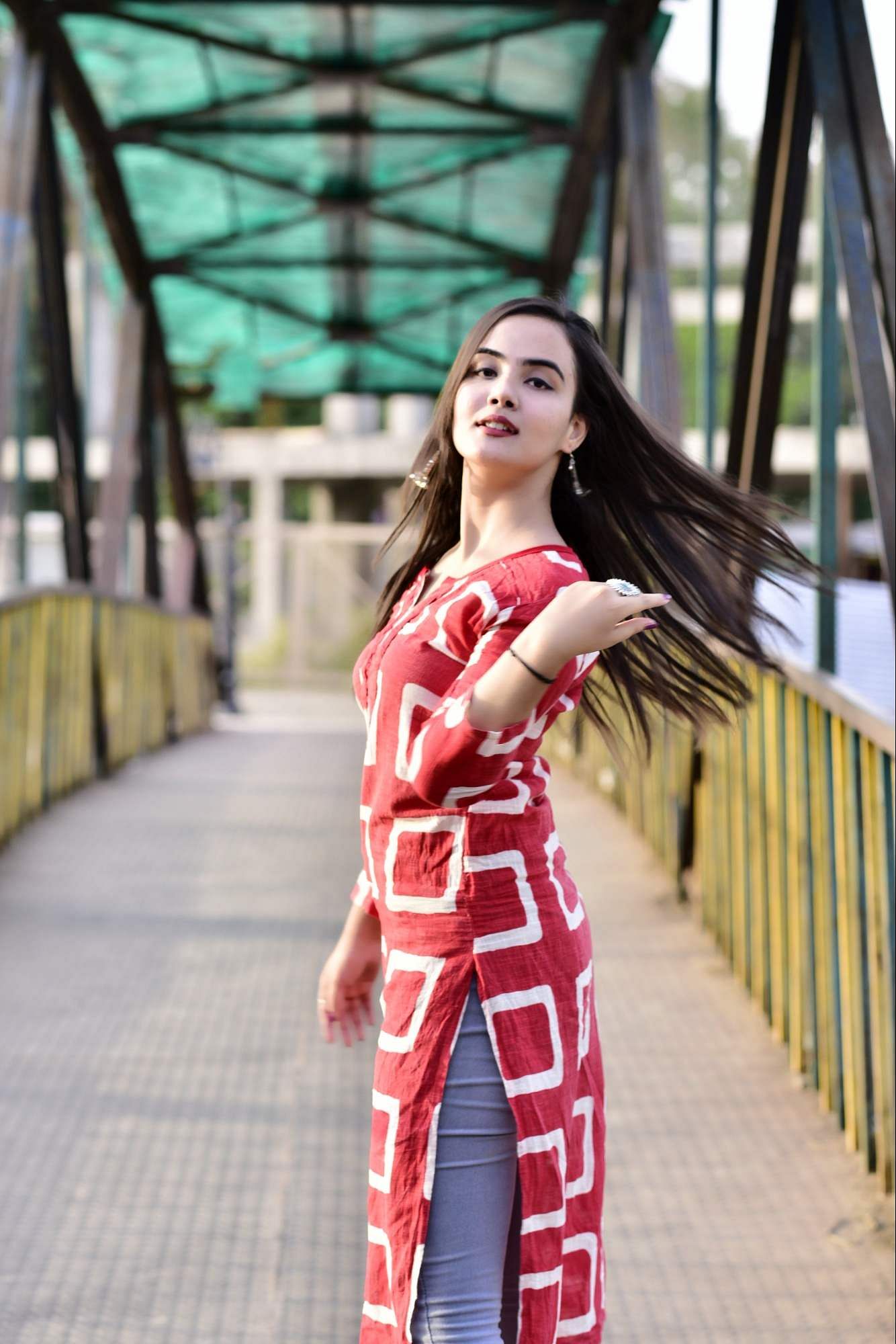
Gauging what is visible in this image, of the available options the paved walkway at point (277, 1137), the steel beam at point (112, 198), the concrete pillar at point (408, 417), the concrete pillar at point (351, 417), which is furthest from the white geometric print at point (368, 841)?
the concrete pillar at point (351, 417)

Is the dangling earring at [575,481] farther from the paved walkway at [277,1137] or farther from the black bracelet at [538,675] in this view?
the paved walkway at [277,1137]

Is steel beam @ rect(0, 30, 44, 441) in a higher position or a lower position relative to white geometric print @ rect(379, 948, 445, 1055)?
Result: higher

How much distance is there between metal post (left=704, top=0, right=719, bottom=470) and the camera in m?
5.69

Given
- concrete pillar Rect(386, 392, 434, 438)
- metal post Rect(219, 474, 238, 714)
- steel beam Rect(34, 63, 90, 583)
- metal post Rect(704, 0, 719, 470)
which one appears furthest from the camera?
concrete pillar Rect(386, 392, 434, 438)

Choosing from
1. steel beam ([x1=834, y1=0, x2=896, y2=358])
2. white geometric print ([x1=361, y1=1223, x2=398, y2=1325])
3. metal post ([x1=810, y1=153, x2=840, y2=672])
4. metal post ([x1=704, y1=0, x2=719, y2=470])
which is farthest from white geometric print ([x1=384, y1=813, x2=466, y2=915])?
metal post ([x1=704, y1=0, x2=719, y2=470])

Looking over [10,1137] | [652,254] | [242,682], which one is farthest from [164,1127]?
[242,682]

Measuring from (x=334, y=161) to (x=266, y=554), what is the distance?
64.1ft

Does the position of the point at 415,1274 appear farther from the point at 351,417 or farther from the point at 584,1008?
the point at 351,417

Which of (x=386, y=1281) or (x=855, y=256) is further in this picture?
(x=855, y=256)

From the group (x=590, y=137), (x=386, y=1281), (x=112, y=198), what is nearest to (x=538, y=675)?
(x=386, y=1281)

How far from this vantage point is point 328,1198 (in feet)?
9.95

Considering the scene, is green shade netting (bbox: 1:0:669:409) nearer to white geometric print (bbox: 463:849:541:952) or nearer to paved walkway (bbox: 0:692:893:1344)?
paved walkway (bbox: 0:692:893:1344)

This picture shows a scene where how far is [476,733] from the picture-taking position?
1604 mm

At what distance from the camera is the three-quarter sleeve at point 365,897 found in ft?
6.38
